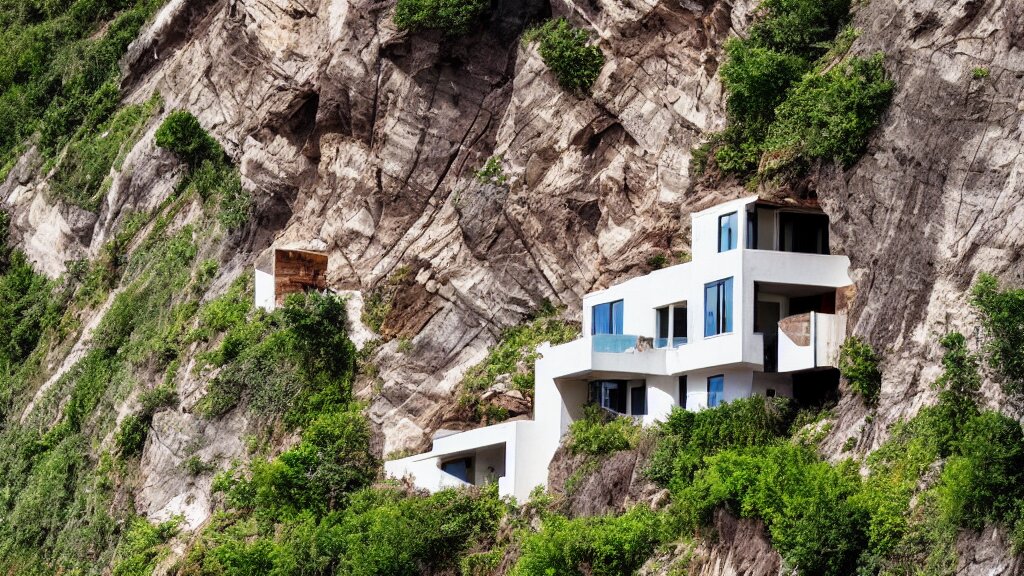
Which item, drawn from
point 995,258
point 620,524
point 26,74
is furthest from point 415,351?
point 26,74

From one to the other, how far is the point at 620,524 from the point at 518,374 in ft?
30.4

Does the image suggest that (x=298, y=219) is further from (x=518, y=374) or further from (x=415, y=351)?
(x=518, y=374)

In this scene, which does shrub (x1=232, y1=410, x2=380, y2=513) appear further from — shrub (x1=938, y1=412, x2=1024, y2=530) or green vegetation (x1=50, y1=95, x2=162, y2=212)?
green vegetation (x1=50, y1=95, x2=162, y2=212)

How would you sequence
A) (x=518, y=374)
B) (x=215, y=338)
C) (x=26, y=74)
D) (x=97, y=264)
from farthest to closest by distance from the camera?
1. (x=26, y=74)
2. (x=97, y=264)
3. (x=215, y=338)
4. (x=518, y=374)

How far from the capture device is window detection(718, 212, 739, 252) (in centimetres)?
4750

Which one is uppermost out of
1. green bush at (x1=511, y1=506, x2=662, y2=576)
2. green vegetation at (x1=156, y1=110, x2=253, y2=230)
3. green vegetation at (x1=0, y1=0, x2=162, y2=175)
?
green vegetation at (x1=0, y1=0, x2=162, y2=175)

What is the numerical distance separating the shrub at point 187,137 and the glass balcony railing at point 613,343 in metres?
25.3

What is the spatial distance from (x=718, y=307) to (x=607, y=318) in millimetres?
4798

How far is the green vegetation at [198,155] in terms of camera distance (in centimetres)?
6894

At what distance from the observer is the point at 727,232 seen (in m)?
47.8

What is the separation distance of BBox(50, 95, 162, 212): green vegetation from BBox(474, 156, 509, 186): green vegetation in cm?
2348

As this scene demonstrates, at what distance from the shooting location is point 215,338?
62438 mm

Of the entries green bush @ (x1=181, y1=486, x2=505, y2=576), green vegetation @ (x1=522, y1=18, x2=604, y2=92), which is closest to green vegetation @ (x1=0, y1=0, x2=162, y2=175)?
green vegetation @ (x1=522, y1=18, x2=604, y2=92)

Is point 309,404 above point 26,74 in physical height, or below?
below
